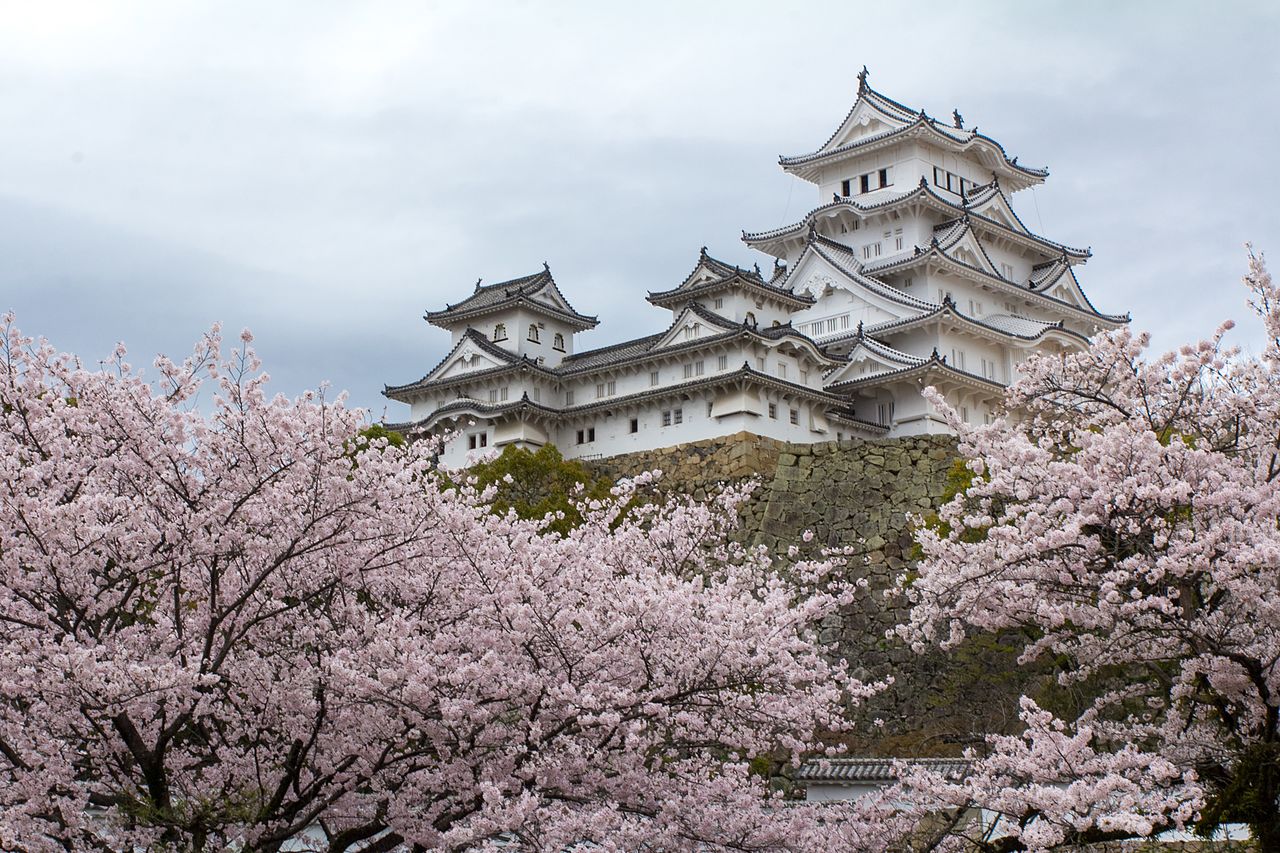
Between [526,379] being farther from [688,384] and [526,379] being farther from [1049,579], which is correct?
[1049,579]

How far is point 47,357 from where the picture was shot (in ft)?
32.7

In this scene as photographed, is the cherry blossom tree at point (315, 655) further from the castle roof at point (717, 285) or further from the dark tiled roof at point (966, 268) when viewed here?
the dark tiled roof at point (966, 268)

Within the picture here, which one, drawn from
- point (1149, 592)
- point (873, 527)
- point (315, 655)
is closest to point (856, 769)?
point (1149, 592)

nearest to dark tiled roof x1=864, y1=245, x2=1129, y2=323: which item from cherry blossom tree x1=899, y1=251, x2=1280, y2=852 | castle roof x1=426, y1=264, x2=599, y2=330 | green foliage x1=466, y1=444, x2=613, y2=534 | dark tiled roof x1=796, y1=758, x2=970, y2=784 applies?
castle roof x1=426, y1=264, x2=599, y2=330

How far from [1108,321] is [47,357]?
3337cm

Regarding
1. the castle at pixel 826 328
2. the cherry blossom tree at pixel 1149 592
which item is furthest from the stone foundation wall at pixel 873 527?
the cherry blossom tree at pixel 1149 592

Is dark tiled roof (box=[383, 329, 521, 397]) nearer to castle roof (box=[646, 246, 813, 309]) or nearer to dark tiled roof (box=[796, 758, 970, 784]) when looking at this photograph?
castle roof (box=[646, 246, 813, 309])

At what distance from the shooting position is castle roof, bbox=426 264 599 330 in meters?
35.3

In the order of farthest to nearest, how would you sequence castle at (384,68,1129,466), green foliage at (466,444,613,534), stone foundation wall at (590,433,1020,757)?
castle at (384,68,1129,466)
green foliage at (466,444,613,534)
stone foundation wall at (590,433,1020,757)

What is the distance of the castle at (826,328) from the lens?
1251 inches

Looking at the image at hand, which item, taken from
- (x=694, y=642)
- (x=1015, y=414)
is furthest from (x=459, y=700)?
(x=1015, y=414)

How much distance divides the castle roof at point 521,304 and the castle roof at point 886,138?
951 cm

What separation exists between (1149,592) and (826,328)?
2651 centimetres

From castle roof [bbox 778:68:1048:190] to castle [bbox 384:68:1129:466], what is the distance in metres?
0.07
